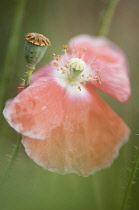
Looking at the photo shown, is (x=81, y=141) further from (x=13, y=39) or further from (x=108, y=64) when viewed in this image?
(x=13, y=39)

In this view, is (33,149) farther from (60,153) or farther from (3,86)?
(3,86)

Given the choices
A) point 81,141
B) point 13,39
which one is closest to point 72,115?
point 81,141

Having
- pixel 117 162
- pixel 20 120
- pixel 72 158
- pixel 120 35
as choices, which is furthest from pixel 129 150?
pixel 120 35

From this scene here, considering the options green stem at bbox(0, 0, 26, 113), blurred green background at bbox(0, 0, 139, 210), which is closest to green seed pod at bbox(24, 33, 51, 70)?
blurred green background at bbox(0, 0, 139, 210)

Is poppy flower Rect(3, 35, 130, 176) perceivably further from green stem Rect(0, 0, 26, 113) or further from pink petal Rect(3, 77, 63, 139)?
green stem Rect(0, 0, 26, 113)

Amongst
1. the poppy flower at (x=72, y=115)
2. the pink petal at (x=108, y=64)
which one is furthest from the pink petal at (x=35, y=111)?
the pink petal at (x=108, y=64)

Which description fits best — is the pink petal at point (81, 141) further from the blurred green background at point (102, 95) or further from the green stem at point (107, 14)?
the green stem at point (107, 14)
